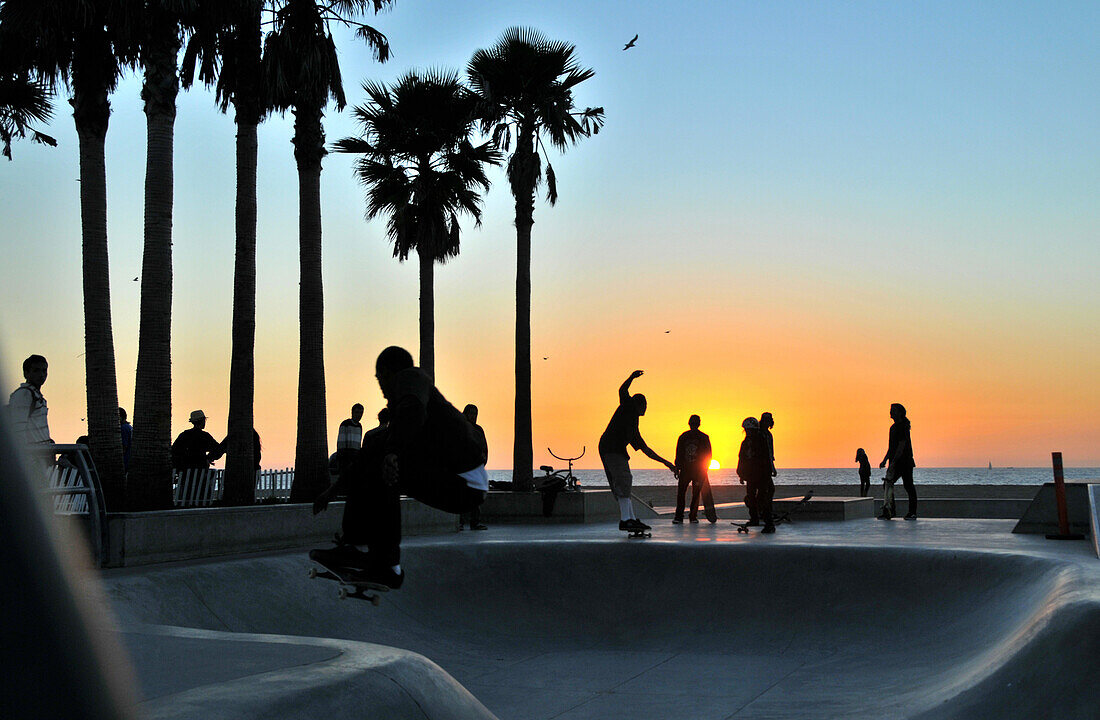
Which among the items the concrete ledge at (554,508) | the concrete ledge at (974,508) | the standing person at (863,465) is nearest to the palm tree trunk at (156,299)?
the concrete ledge at (554,508)

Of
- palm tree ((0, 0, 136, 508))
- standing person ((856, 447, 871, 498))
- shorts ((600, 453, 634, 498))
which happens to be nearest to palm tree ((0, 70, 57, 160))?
palm tree ((0, 0, 136, 508))

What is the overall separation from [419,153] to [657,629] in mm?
15172

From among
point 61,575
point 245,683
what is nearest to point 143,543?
point 245,683

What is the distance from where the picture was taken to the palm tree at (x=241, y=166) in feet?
44.7

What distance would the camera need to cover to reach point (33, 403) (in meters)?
8.34

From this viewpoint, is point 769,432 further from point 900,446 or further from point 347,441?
point 347,441

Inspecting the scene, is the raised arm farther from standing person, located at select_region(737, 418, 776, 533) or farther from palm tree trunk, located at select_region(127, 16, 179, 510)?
palm tree trunk, located at select_region(127, 16, 179, 510)

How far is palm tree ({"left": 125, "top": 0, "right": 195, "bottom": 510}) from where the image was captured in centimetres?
1204

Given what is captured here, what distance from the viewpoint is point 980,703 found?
18.1 ft

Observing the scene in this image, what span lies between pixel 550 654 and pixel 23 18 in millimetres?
10691

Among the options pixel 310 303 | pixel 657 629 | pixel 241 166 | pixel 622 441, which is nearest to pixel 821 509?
pixel 622 441

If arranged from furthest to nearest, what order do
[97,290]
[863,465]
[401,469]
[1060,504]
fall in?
[863,465] → [97,290] → [1060,504] → [401,469]

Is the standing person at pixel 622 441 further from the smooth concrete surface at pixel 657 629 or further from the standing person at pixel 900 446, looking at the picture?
the standing person at pixel 900 446

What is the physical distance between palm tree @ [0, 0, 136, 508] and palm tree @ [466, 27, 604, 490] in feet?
30.0
